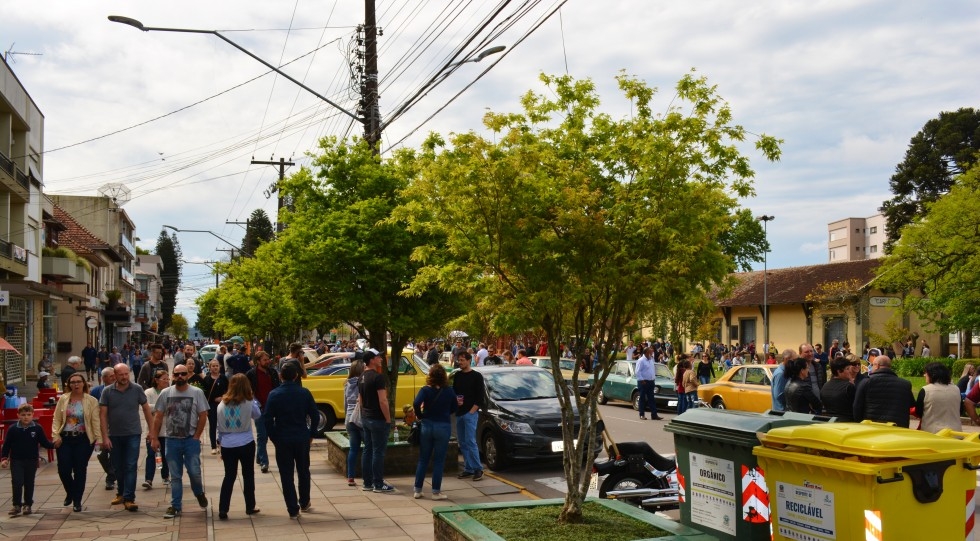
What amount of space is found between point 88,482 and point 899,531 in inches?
410

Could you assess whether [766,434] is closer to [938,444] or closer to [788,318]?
[938,444]

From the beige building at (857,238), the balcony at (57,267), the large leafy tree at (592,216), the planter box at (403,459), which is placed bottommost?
the planter box at (403,459)

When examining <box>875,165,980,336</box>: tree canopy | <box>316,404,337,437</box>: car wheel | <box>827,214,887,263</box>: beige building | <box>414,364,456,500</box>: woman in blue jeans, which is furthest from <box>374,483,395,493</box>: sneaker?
<box>827,214,887,263</box>: beige building

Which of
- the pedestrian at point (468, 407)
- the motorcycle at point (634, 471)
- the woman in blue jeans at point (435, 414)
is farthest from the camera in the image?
the pedestrian at point (468, 407)

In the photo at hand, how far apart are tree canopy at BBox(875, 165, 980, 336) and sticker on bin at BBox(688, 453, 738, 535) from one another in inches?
919

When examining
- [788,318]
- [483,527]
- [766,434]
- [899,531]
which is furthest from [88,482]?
[788,318]

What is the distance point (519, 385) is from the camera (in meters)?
13.9

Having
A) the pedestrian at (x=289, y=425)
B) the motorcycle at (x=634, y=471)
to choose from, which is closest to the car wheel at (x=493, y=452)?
the motorcycle at (x=634, y=471)

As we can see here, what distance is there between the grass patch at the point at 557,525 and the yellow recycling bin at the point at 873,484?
4.77 feet

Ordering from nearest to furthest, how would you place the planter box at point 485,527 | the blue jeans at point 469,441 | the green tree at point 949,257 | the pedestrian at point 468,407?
the planter box at point 485,527, the pedestrian at point 468,407, the blue jeans at point 469,441, the green tree at point 949,257

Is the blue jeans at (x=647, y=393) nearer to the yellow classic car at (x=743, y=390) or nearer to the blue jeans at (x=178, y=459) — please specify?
the yellow classic car at (x=743, y=390)

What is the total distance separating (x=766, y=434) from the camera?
5965mm

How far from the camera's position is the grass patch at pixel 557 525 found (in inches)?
273

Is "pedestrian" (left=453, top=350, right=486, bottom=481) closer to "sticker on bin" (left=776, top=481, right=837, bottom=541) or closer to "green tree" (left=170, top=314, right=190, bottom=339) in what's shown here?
"sticker on bin" (left=776, top=481, right=837, bottom=541)
